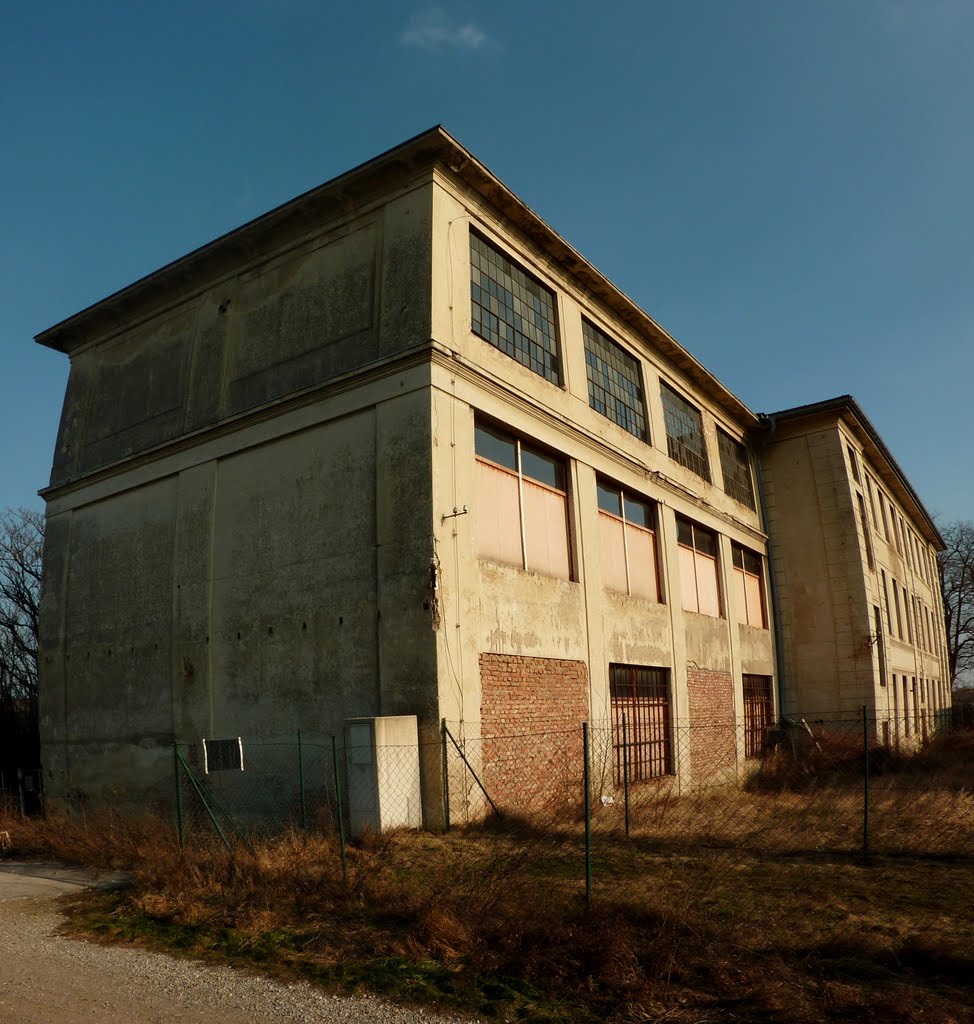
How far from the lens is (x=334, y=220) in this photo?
14.6 m

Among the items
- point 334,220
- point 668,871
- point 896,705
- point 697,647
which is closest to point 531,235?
point 334,220

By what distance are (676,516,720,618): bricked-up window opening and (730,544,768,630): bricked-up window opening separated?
127 cm

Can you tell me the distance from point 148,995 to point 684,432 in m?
17.8

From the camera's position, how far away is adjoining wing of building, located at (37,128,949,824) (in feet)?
41.2

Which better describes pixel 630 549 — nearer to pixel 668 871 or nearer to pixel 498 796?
pixel 498 796

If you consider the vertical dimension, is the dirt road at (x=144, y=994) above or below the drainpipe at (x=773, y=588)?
below

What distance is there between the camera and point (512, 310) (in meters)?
15.1

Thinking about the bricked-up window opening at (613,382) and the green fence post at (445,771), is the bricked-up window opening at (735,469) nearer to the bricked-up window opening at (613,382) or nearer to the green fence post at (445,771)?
the bricked-up window opening at (613,382)

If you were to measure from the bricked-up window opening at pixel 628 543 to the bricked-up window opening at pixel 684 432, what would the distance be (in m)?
2.65

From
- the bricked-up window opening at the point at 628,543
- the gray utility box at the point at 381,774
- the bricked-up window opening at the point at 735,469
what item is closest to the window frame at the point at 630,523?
the bricked-up window opening at the point at 628,543

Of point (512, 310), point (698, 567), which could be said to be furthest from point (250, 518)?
point (698, 567)

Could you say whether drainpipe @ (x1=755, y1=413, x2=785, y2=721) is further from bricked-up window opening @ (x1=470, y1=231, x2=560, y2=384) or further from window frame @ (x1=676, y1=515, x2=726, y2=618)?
bricked-up window opening @ (x1=470, y1=231, x2=560, y2=384)

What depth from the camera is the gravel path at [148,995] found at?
5457 millimetres

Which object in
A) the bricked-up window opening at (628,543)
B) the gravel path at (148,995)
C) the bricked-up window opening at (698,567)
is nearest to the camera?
the gravel path at (148,995)
